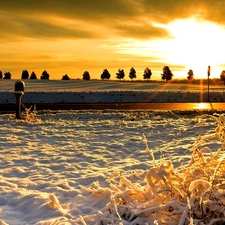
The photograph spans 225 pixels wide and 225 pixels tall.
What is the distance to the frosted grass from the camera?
4.23 meters

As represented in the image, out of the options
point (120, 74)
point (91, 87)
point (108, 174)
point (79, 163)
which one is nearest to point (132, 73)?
point (120, 74)

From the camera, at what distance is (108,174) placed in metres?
5.94

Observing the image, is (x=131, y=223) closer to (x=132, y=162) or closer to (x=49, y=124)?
(x=132, y=162)

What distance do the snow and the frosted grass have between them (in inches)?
0.5

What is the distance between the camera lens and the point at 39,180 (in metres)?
5.58

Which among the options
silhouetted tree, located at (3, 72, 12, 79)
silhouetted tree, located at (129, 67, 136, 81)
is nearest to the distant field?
silhouetted tree, located at (3, 72, 12, 79)

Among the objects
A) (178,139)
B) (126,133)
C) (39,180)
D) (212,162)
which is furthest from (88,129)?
(212,162)

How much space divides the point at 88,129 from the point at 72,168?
4.45 metres

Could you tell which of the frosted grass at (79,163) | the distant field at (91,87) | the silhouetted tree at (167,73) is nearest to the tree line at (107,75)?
the silhouetted tree at (167,73)

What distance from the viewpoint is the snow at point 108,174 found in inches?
144

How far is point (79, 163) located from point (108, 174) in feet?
3.19

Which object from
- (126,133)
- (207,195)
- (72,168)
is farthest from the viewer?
(126,133)

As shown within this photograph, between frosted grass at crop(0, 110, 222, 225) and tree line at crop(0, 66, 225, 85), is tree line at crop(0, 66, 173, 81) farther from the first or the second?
frosted grass at crop(0, 110, 222, 225)

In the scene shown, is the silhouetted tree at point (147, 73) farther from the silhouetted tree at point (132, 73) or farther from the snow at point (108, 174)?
the snow at point (108, 174)
